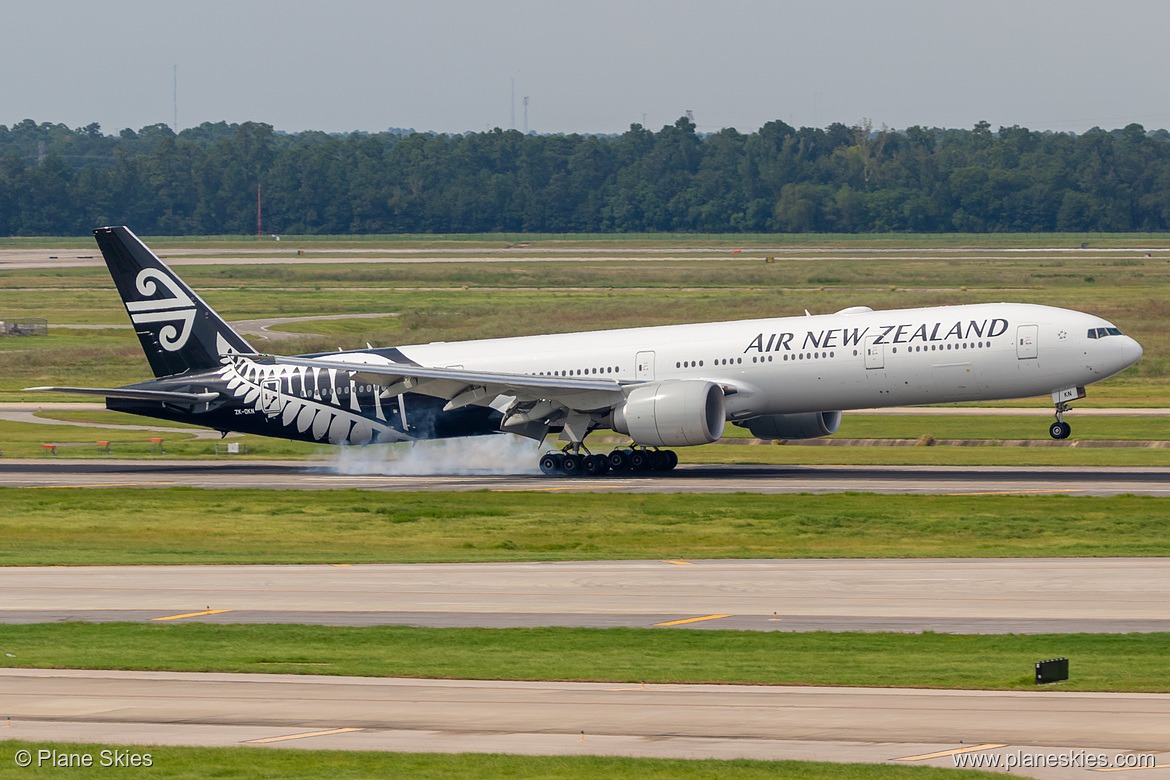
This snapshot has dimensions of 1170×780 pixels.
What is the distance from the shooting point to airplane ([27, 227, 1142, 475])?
4650 cm

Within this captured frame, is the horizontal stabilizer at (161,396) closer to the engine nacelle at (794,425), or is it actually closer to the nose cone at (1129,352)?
the engine nacelle at (794,425)

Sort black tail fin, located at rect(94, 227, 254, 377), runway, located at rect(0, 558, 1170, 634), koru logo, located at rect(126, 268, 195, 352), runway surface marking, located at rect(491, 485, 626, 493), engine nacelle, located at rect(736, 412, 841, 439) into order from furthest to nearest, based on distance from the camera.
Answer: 1. koru logo, located at rect(126, 268, 195, 352)
2. black tail fin, located at rect(94, 227, 254, 377)
3. engine nacelle, located at rect(736, 412, 841, 439)
4. runway surface marking, located at rect(491, 485, 626, 493)
5. runway, located at rect(0, 558, 1170, 634)

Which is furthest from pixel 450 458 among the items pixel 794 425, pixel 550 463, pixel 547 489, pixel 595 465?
pixel 794 425

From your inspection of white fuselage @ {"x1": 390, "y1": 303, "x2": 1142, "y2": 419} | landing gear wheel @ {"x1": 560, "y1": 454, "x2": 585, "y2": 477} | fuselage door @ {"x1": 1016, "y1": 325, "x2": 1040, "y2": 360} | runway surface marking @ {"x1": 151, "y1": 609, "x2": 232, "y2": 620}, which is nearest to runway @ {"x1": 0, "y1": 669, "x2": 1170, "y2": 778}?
runway surface marking @ {"x1": 151, "y1": 609, "x2": 232, "y2": 620}

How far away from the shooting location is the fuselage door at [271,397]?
52.3 meters

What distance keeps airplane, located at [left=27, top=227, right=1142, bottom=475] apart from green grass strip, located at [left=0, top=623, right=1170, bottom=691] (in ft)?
74.7

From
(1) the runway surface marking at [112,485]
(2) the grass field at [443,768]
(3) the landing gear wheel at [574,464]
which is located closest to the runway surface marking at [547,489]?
(3) the landing gear wheel at [574,464]

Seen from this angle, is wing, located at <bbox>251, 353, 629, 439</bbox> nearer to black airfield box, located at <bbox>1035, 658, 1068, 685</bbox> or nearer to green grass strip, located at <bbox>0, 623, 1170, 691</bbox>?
green grass strip, located at <bbox>0, 623, 1170, 691</bbox>

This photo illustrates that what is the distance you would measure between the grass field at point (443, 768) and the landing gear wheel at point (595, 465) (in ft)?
109

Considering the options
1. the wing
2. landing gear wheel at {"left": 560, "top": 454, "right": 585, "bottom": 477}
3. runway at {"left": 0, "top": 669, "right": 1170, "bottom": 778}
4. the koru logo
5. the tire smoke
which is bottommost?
the tire smoke

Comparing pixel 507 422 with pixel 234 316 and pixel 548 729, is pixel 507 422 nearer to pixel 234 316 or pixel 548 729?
pixel 548 729

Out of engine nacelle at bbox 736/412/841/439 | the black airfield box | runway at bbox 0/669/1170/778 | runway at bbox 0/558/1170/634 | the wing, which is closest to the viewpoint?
runway at bbox 0/669/1170/778

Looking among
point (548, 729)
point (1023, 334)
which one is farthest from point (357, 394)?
point (548, 729)

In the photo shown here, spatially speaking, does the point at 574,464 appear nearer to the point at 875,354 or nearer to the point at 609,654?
the point at 875,354
